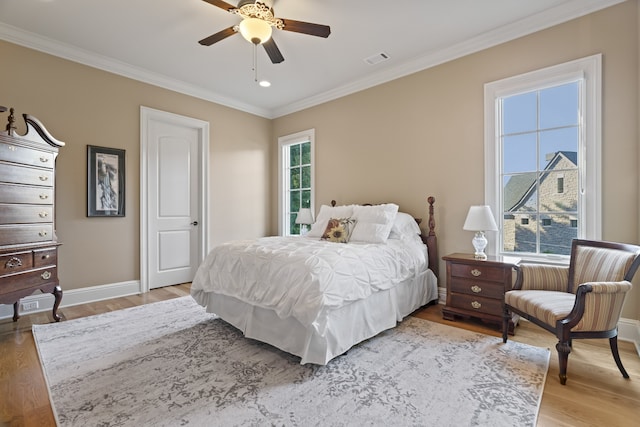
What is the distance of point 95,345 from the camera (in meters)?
2.46

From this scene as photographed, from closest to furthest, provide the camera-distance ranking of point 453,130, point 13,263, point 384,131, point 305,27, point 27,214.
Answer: point 305,27
point 13,263
point 27,214
point 453,130
point 384,131

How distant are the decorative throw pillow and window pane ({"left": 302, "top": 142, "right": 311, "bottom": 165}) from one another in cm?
196

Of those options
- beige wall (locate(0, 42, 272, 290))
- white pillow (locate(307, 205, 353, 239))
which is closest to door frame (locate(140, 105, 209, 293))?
beige wall (locate(0, 42, 272, 290))

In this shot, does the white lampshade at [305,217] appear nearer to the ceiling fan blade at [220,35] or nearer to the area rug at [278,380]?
the area rug at [278,380]

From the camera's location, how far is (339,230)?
11.0ft

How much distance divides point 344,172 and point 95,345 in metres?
3.50

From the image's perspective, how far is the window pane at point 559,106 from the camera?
9.18 ft

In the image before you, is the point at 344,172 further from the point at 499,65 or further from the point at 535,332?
the point at 535,332

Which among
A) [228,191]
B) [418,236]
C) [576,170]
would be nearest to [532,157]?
[576,170]

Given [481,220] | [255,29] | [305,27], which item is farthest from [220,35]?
[481,220]

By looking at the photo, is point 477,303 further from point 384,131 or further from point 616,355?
point 384,131

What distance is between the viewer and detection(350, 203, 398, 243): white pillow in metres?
3.23

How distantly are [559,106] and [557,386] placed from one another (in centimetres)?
246

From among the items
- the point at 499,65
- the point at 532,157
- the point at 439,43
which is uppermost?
the point at 439,43
